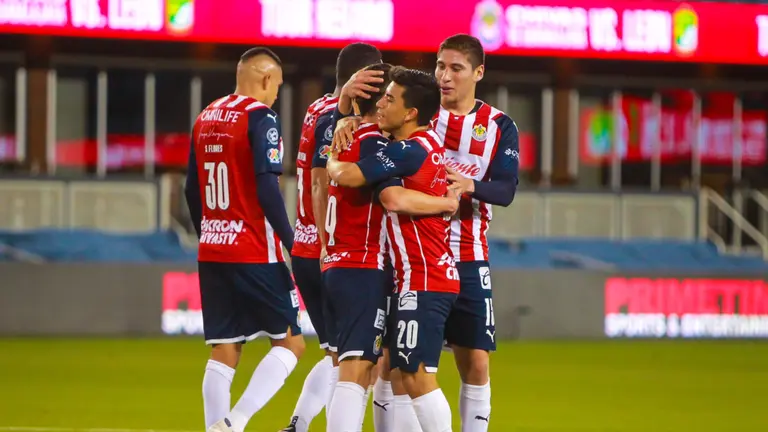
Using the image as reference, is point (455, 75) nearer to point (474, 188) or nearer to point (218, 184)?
point (474, 188)

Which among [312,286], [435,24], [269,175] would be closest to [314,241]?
[312,286]

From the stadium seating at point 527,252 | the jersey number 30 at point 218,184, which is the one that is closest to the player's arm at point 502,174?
the jersey number 30 at point 218,184

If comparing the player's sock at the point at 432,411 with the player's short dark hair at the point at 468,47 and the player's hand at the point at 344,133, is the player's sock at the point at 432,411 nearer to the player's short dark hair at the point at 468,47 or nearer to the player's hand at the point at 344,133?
the player's hand at the point at 344,133

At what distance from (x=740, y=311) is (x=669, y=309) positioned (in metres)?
1.07

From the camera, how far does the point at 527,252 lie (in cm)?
2166

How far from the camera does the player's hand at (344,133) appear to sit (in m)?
7.29

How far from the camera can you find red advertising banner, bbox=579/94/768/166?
96.6ft

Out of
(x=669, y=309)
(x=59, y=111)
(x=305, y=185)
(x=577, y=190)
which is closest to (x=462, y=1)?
(x=577, y=190)

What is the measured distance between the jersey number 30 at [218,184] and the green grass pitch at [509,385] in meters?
2.11

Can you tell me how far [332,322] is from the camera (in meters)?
7.63

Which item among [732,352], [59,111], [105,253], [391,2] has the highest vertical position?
[391,2]

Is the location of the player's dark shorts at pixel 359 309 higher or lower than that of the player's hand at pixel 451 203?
lower

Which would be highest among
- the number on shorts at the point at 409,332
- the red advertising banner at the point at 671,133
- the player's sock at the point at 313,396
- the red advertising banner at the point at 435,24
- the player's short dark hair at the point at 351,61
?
the red advertising banner at the point at 435,24

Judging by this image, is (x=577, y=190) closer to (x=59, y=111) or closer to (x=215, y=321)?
(x=59, y=111)
